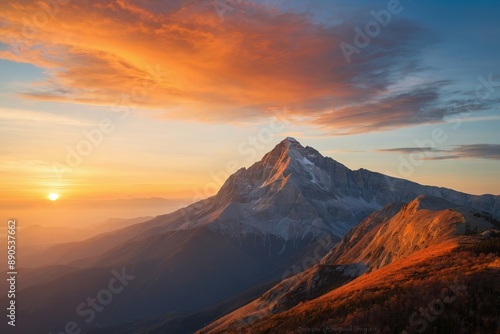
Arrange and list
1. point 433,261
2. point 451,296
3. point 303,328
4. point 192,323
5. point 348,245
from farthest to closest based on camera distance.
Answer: point 192,323 → point 348,245 → point 433,261 → point 303,328 → point 451,296

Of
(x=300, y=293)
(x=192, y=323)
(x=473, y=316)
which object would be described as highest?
(x=473, y=316)

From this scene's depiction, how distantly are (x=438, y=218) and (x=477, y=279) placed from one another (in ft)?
189

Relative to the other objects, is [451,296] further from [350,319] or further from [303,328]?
[303,328]

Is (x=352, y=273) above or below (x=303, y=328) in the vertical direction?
below

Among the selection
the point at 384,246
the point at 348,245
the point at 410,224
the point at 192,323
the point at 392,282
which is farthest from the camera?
the point at 192,323

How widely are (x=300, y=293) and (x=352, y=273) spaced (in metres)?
14.4

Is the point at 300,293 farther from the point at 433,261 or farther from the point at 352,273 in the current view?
the point at 433,261

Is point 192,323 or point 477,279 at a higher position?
point 477,279

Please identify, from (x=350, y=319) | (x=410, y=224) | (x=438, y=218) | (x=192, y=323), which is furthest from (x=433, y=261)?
(x=192, y=323)

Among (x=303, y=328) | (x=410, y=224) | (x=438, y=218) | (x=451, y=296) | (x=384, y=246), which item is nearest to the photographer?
(x=451, y=296)

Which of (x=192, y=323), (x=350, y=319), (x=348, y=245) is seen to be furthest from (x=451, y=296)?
(x=192, y=323)

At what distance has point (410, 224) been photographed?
90625mm

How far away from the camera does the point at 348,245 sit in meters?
146

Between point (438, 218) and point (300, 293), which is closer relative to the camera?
point (438, 218)
